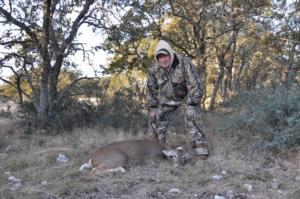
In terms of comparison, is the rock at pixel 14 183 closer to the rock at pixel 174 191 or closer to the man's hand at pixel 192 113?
the rock at pixel 174 191

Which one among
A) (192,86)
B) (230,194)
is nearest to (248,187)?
(230,194)

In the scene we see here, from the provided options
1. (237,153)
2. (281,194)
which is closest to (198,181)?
(281,194)

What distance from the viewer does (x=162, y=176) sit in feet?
20.4

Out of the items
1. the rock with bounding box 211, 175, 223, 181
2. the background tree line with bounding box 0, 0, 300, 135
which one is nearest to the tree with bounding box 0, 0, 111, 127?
the background tree line with bounding box 0, 0, 300, 135

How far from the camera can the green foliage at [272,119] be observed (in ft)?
24.2

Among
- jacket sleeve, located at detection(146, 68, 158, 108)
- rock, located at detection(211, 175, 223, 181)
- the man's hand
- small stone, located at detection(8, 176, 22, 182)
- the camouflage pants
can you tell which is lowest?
rock, located at detection(211, 175, 223, 181)

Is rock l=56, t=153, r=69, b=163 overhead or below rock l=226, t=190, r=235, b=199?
overhead

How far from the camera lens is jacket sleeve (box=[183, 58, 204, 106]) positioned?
7328mm

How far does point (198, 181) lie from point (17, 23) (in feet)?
20.9

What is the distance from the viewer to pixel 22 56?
10.8 metres

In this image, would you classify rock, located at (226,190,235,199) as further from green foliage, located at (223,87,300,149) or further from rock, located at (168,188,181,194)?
green foliage, located at (223,87,300,149)

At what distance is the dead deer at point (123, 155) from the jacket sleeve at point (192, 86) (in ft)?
2.94

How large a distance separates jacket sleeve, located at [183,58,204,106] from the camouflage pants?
322mm

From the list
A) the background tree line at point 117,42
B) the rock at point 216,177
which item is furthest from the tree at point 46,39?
the rock at point 216,177
